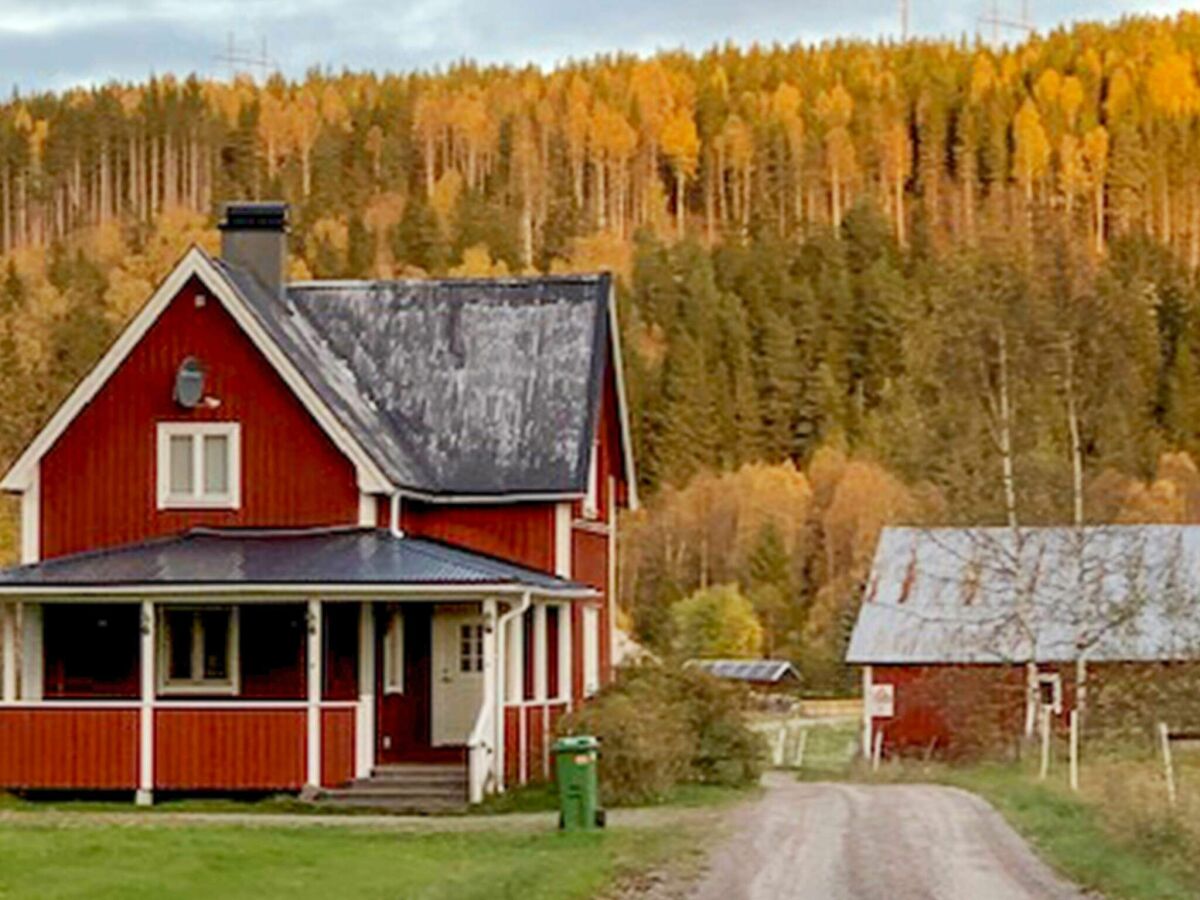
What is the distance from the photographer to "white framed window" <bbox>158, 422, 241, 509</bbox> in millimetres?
36469

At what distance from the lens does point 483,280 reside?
41.1 m

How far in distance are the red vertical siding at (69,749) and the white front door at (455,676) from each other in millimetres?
4685

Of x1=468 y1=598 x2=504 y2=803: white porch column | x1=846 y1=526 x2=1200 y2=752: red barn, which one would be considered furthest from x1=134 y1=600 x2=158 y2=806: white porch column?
x1=846 y1=526 x2=1200 y2=752: red barn

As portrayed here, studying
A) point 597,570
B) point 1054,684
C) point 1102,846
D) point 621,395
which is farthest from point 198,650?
point 1054,684

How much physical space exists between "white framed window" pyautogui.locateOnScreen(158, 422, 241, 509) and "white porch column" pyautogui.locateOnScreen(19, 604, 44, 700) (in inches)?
93.1

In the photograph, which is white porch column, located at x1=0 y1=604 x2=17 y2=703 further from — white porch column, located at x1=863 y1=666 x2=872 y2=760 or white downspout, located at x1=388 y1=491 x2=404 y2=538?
white porch column, located at x1=863 y1=666 x2=872 y2=760

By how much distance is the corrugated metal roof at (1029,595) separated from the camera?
2020 inches

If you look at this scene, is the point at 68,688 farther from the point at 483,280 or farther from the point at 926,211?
the point at 926,211

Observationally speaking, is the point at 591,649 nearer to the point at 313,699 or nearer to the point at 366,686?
the point at 366,686

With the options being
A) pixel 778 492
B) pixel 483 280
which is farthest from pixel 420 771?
pixel 778 492

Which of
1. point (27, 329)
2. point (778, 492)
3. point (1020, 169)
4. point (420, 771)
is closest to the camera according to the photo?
point (420, 771)

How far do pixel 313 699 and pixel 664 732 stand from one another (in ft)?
15.8

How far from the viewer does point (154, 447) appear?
36594 mm

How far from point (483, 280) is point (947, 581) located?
19.2 m
